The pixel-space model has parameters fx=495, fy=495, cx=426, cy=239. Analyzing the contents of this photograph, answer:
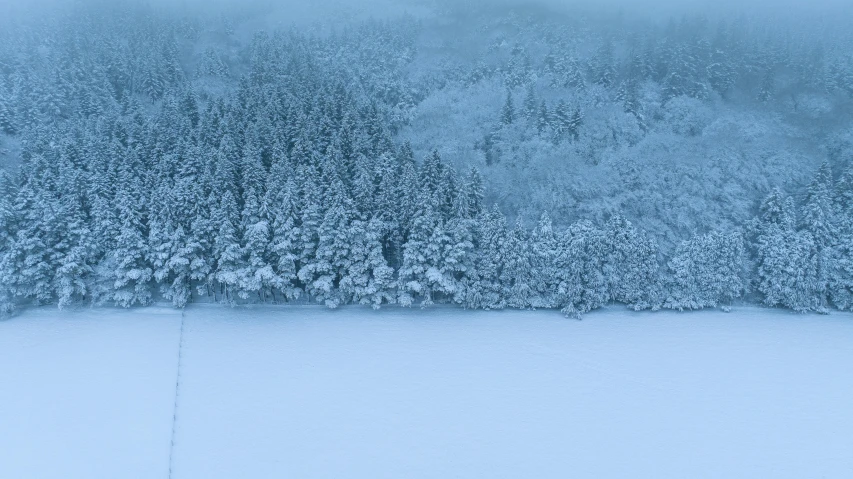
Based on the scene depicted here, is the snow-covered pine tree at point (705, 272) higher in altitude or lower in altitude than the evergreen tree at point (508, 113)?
lower

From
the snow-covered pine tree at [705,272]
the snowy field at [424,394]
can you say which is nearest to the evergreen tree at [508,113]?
the snow-covered pine tree at [705,272]

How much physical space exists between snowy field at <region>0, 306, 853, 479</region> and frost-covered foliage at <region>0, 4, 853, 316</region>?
2854 mm

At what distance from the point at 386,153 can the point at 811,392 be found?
121ft

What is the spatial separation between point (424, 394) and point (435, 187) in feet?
62.5

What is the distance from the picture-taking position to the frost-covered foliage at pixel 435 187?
40375mm

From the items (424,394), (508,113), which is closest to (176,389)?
(424,394)

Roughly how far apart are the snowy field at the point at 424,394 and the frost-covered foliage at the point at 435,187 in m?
2.85

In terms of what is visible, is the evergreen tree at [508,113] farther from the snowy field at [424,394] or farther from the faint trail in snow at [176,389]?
the faint trail in snow at [176,389]

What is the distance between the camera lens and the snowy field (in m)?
27.3

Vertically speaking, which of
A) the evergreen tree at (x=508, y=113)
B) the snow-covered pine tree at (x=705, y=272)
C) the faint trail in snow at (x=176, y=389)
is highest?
the evergreen tree at (x=508, y=113)

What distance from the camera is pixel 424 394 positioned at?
31750 mm

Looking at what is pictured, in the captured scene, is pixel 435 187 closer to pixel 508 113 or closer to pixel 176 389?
pixel 508 113

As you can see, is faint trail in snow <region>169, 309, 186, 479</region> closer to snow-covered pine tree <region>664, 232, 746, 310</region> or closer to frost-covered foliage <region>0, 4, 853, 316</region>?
frost-covered foliage <region>0, 4, 853, 316</region>

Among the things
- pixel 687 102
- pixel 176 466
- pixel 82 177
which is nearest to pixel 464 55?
pixel 687 102
